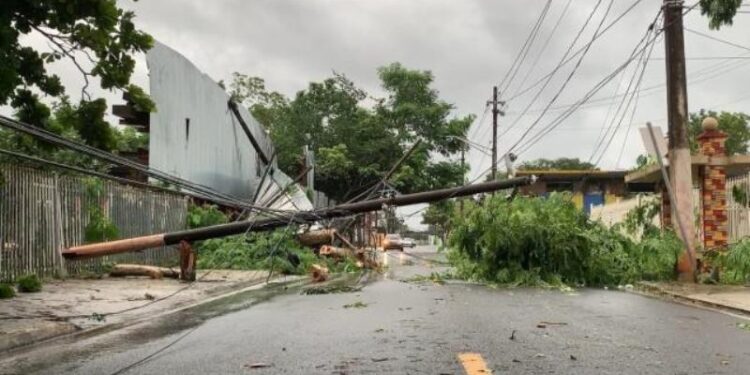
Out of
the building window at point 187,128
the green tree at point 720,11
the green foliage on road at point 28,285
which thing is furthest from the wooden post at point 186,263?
the green tree at point 720,11

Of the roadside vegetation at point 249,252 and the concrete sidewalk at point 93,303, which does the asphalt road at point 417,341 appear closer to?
the concrete sidewalk at point 93,303

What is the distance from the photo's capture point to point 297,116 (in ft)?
162

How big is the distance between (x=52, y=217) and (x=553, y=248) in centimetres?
1120

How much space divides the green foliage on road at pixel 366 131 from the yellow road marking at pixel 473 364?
37689 mm

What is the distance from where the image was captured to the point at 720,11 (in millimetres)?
15758

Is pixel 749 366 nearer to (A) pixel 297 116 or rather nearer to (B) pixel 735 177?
(B) pixel 735 177

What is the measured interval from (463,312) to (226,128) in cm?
2198

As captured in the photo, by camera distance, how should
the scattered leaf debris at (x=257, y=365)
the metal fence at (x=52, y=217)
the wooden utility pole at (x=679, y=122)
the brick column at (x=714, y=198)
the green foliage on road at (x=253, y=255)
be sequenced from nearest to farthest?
the scattered leaf debris at (x=257, y=365)
the metal fence at (x=52, y=217)
the wooden utility pole at (x=679, y=122)
the brick column at (x=714, y=198)
the green foliage on road at (x=253, y=255)

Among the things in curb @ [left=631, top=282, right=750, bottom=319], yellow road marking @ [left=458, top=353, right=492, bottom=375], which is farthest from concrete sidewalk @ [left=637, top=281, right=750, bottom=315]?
yellow road marking @ [left=458, top=353, right=492, bottom=375]

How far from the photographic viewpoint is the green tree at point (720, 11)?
15.6 meters

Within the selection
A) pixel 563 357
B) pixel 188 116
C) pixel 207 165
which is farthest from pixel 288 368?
pixel 207 165

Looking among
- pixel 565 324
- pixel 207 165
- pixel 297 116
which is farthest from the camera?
pixel 297 116

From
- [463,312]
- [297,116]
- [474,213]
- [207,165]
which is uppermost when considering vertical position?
[297,116]

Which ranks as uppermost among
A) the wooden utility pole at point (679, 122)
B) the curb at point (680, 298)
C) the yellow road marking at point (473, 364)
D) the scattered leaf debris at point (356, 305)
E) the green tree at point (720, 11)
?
the green tree at point (720, 11)
